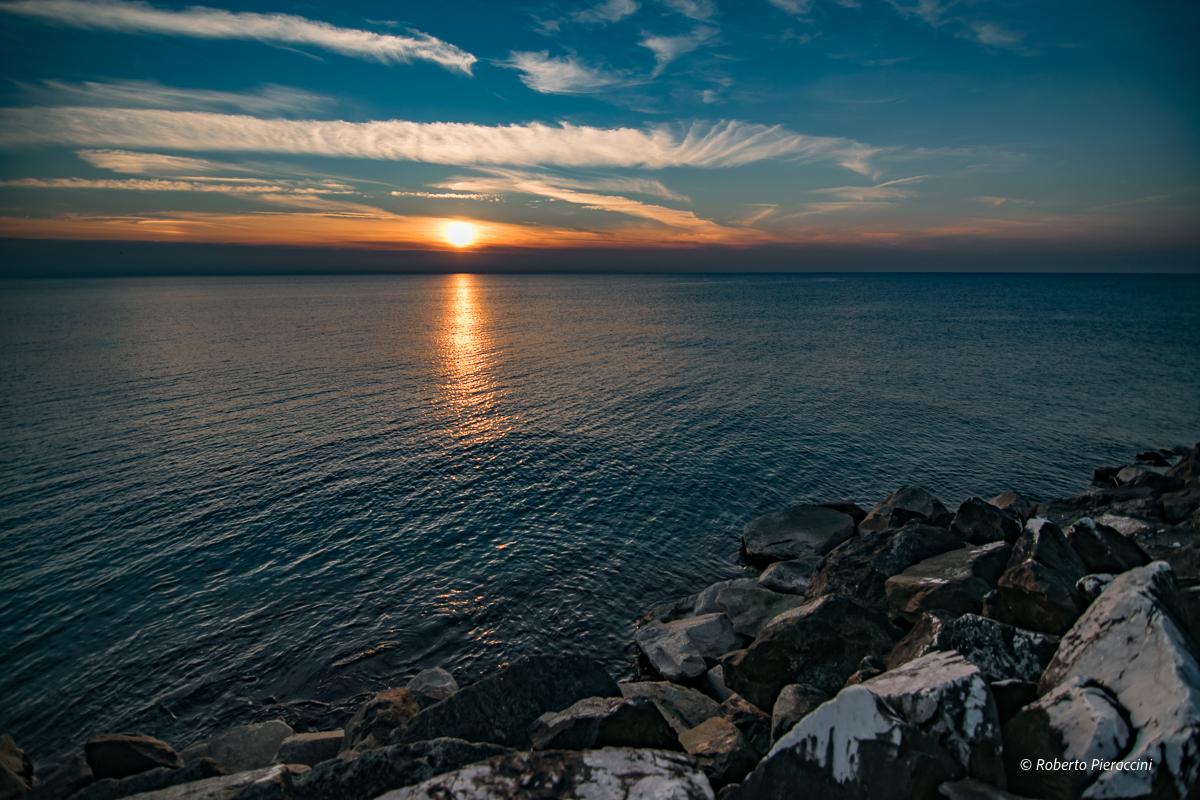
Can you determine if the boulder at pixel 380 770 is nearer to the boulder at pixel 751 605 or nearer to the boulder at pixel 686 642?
Answer: the boulder at pixel 686 642

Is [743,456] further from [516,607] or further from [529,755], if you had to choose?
[529,755]

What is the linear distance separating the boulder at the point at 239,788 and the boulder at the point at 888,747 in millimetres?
7992

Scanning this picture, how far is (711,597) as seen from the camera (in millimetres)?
21781

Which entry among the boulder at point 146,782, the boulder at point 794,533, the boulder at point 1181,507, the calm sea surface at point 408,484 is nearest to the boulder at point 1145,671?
the calm sea surface at point 408,484

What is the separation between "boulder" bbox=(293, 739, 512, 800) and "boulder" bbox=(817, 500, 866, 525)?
23.8m

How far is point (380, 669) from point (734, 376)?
168 ft

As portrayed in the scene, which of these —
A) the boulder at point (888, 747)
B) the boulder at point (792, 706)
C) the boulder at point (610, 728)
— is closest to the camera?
the boulder at point (888, 747)

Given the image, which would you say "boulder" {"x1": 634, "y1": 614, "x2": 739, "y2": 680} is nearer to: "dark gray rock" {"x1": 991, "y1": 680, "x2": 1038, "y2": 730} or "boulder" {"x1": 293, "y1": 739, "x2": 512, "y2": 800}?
"boulder" {"x1": 293, "y1": 739, "x2": 512, "y2": 800}

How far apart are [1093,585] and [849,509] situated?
1812 centimetres

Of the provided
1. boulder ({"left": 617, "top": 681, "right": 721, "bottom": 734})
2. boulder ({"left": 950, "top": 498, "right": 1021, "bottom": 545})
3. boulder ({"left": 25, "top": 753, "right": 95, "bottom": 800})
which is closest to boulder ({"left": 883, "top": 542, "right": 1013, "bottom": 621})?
boulder ({"left": 950, "top": 498, "right": 1021, "bottom": 545})

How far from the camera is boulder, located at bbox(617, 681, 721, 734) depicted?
1462 cm

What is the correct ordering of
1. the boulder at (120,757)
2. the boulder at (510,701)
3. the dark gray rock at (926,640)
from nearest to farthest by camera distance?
the dark gray rock at (926,640)
the boulder at (510,701)
the boulder at (120,757)

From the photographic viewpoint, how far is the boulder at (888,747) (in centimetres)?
780

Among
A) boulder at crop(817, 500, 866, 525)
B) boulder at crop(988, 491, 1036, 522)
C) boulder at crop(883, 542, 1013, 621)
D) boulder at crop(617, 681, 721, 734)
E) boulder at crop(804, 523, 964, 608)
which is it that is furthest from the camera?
boulder at crop(817, 500, 866, 525)
